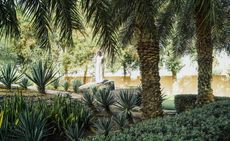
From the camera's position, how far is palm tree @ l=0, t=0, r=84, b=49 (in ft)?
26.0

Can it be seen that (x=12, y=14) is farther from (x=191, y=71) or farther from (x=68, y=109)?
(x=191, y=71)

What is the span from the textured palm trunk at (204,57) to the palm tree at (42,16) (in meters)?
5.46

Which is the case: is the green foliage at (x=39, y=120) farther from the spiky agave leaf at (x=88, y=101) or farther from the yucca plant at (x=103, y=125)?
the spiky agave leaf at (x=88, y=101)

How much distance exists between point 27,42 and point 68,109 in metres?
23.6

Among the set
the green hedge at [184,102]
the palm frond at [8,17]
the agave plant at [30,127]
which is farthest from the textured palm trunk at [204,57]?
the palm frond at [8,17]

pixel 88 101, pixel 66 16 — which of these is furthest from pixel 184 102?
pixel 66 16

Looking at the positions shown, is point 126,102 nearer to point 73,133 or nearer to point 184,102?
point 73,133

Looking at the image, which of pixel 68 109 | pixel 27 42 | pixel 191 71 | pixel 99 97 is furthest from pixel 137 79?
pixel 68 109

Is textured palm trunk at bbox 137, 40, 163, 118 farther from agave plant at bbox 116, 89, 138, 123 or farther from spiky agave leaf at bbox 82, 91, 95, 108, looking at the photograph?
A: spiky agave leaf at bbox 82, 91, 95, 108

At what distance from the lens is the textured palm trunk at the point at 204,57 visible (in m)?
12.8

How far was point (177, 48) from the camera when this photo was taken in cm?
1747

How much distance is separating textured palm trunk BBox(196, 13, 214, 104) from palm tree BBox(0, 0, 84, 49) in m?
5.46

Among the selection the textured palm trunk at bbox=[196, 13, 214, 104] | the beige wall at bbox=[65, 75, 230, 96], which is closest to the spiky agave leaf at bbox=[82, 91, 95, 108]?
the textured palm trunk at bbox=[196, 13, 214, 104]

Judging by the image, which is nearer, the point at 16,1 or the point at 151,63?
the point at 16,1
